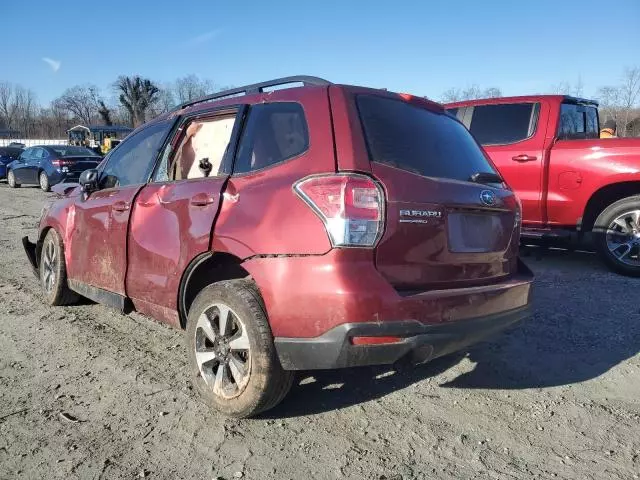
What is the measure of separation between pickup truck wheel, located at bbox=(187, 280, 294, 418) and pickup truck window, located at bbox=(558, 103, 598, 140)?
16.5ft

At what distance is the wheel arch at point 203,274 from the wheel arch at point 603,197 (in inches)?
177

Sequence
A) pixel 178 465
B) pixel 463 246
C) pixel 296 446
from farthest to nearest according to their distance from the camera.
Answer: pixel 463 246 → pixel 296 446 → pixel 178 465

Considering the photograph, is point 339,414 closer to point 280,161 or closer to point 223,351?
point 223,351

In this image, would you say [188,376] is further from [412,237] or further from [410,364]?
[412,237]

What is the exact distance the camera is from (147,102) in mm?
76625

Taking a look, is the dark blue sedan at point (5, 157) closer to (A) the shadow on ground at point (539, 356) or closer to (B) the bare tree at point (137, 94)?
(A) the shadow on ground at point (539, 356)

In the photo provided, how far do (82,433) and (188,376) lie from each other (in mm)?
792

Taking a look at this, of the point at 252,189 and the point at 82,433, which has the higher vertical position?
the point at 252,189

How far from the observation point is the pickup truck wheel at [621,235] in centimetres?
571

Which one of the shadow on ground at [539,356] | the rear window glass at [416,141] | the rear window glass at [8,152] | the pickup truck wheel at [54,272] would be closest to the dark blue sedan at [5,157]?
the rear window glass at [8,152]

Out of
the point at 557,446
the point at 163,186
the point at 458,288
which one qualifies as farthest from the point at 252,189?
the point at 557,446

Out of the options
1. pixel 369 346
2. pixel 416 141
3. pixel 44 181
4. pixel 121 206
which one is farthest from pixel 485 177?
pixel 44 181

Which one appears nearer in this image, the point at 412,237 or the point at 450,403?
the point at 412,237

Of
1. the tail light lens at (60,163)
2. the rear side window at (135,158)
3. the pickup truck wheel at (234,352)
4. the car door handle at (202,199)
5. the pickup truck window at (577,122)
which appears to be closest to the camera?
the pickup truck wheel at (234,352)
